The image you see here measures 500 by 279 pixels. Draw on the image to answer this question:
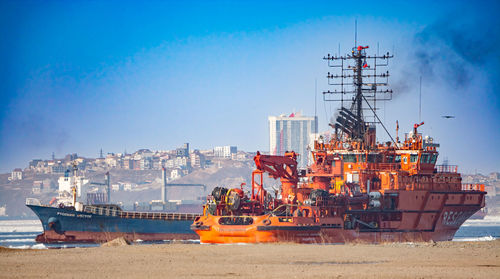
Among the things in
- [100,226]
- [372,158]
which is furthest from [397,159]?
[100,226]

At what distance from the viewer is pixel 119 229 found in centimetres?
5844

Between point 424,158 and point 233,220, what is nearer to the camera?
point 233,220

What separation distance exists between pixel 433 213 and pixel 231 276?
1186 inches

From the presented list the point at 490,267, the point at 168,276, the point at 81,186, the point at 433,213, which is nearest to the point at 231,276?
the point at 168,276

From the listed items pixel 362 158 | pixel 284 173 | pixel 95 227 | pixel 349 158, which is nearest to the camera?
pixel 284 173

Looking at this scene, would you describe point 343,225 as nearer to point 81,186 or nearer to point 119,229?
point 119,229

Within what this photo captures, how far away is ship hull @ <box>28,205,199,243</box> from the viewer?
5781cm

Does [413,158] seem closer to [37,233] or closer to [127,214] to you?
[127,214]

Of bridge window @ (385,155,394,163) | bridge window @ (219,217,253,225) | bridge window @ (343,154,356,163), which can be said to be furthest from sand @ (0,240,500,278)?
bridge window @ (385,155,394,163)

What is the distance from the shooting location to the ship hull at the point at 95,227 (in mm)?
57812

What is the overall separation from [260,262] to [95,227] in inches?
1147

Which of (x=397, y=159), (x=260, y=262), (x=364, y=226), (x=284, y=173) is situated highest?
(x=397, y=159)

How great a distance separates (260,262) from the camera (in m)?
31.9

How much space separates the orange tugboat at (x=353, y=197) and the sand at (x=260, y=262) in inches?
282
